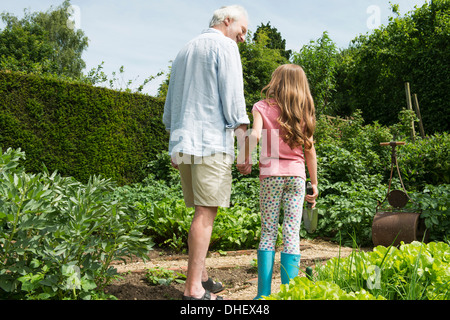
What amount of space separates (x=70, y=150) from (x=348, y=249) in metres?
5.01

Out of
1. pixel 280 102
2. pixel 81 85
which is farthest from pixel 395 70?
pixel 280 102

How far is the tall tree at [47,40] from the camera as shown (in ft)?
84.5

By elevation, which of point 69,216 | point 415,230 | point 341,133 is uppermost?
point 341,133

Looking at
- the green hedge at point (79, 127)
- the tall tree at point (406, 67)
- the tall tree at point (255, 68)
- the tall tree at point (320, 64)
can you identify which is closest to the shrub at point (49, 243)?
the green hedge at point (79, 127)

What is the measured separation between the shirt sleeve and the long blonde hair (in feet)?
0.95

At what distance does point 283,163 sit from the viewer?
92.1 inches

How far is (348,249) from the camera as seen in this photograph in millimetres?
4645

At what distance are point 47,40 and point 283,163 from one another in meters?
28.6

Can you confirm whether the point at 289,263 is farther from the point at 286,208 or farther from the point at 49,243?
the point at 49,243

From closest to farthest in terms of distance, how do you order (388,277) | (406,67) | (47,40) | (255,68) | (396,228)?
(388,277) < (396,228) < (255,68) < (406,67) < (47,40)

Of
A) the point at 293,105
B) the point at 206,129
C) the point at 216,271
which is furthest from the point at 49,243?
the point at 216,271

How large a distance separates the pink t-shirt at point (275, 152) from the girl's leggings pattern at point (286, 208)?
0.04 m

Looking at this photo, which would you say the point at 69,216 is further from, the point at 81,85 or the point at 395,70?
the point at 395,70

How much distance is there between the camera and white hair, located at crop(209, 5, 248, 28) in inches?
Result: 93.4
